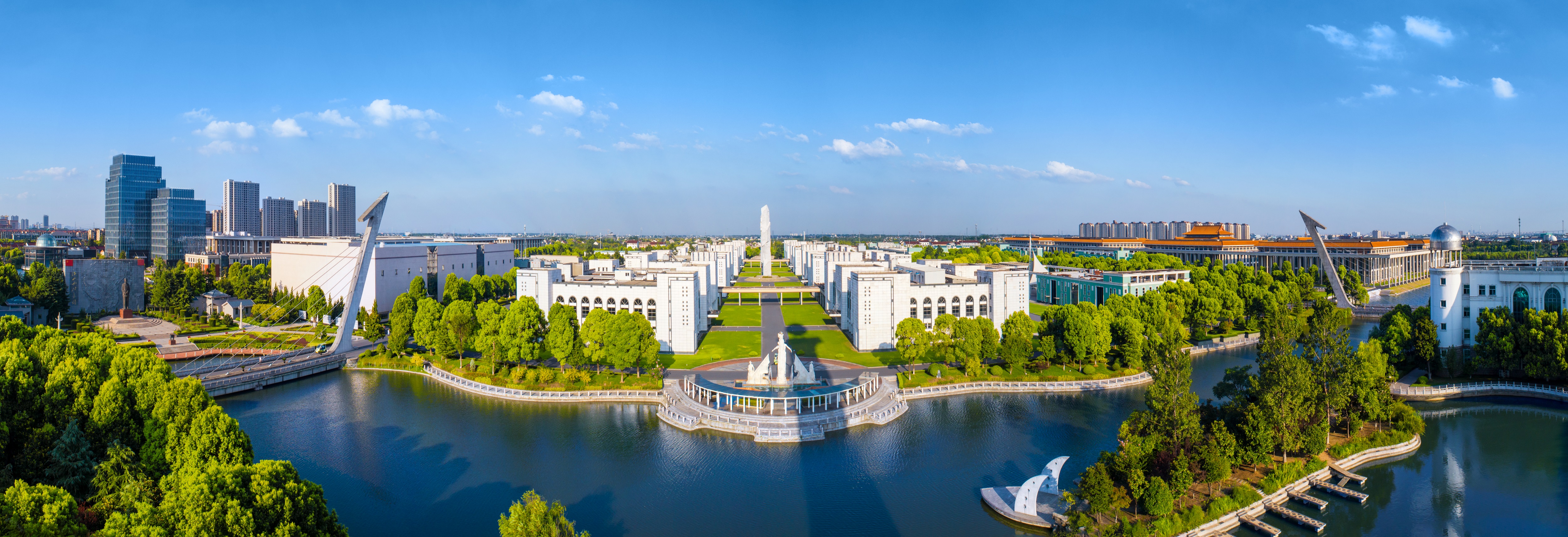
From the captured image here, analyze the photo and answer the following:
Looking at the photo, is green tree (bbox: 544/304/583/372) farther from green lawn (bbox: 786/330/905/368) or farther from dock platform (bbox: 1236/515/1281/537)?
dock platform (bbox: 1236/515/1281/537)

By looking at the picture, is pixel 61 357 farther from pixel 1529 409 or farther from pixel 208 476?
pixel 1529 409

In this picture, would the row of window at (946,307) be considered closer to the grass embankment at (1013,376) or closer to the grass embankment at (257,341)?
the grass embankment at (1013,376)

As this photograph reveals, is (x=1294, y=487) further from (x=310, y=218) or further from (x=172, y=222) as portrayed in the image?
(x=310, y=218)

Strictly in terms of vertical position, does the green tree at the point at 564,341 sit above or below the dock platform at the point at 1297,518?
above

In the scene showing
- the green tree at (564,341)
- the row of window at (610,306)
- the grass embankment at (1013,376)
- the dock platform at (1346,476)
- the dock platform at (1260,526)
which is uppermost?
the row of window at (610,306)

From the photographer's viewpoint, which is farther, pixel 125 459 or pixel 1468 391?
pixel 1468 391

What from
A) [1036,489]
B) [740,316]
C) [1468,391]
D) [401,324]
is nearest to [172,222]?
[401,324]

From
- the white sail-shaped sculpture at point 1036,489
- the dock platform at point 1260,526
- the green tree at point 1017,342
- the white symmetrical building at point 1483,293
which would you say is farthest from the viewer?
the white symmetrical building at point 1483,293

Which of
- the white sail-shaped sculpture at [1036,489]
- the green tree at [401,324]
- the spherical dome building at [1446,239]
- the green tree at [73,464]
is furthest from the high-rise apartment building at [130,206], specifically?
the spherical dome building at [1446,239]
